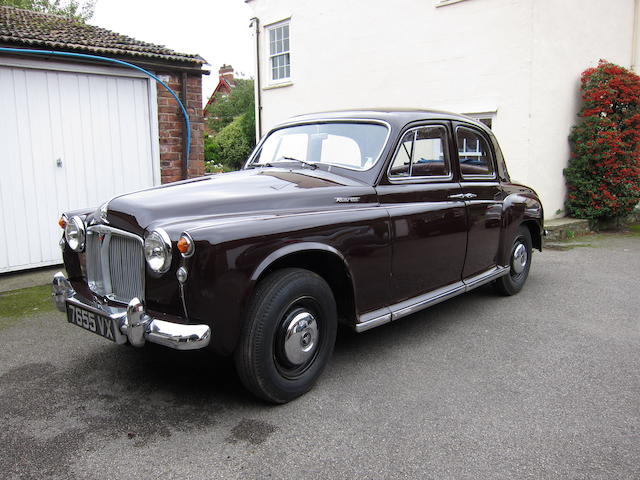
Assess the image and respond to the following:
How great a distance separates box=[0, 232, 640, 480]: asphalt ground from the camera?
2.46 meters

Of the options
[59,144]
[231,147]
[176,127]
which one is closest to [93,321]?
[59,144]

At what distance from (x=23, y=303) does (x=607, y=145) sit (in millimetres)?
9097

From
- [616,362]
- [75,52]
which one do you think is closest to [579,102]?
[616,362]

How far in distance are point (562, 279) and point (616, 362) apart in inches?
102

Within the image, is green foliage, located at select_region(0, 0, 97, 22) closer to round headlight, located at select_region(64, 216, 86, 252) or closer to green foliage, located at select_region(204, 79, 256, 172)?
green foliage, located at select_region(204, 79, 256, 172)

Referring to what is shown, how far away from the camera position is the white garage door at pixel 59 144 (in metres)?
5.87

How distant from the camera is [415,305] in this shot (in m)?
3.79

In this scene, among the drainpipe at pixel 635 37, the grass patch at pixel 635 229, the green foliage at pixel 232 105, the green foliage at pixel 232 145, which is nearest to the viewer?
the grass patch at pixel 635 229

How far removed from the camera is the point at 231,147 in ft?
78.5

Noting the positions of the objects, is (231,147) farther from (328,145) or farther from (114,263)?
(114,263)

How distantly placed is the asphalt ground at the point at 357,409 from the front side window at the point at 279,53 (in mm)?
10508

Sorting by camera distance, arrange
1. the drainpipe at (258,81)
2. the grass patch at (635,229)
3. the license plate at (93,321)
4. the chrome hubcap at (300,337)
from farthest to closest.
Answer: the drainpipe at (258,81) → the grass patch at (635,229) → the chrome hubcap at (300,337) → the license plate at (93,321)

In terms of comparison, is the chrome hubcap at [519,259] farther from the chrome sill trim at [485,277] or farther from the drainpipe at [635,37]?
the drainpipe at [635,37]

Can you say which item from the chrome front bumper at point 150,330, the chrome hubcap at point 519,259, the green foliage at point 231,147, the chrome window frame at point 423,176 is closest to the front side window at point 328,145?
the chrome window frame at point 423,176
